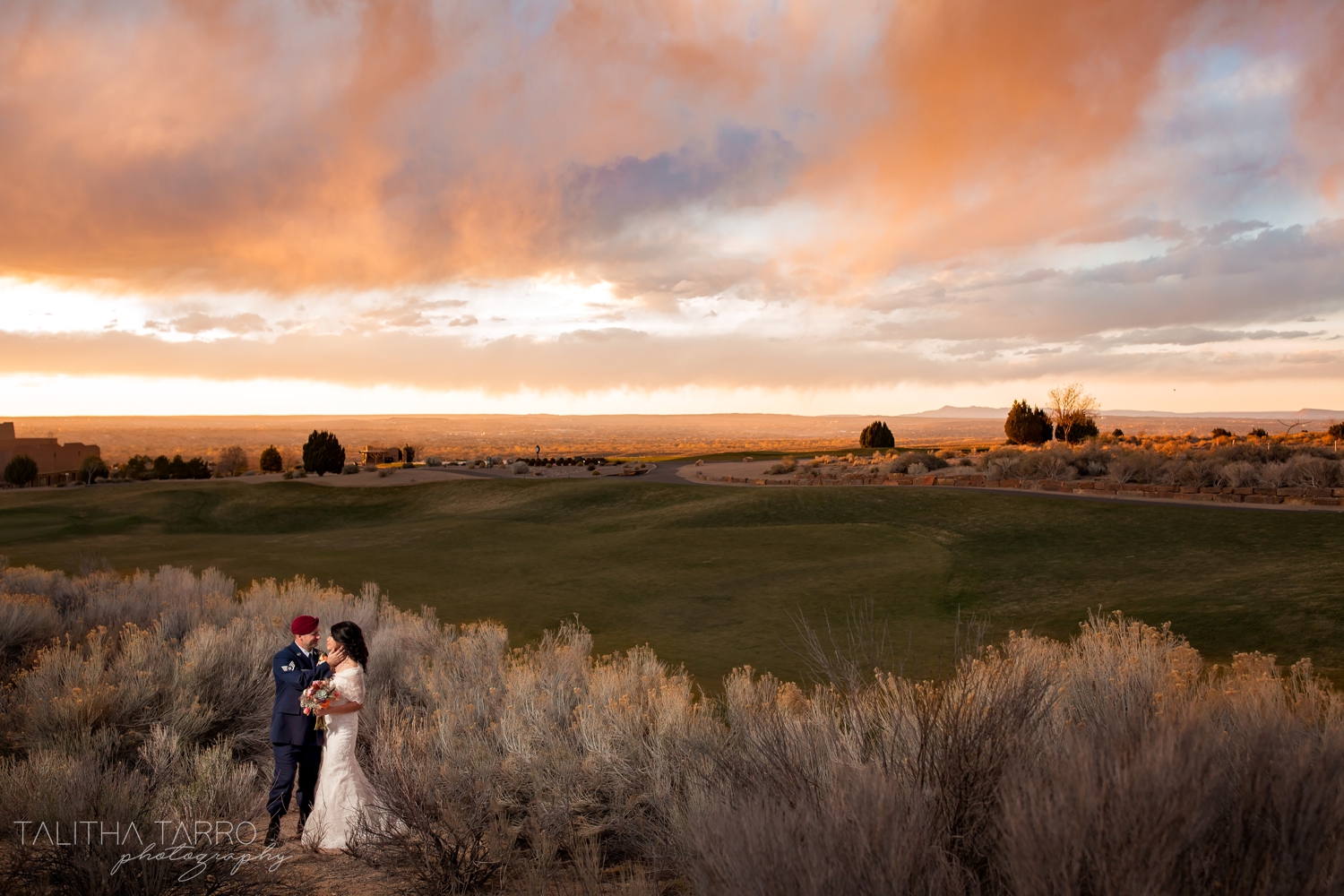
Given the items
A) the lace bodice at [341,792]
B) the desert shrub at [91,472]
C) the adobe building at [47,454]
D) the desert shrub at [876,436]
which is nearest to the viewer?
the lace bodice at [341,792]

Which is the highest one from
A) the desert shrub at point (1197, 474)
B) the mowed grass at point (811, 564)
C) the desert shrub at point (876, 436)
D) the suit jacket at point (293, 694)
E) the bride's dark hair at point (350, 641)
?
the desert shrub at point (876, 436)

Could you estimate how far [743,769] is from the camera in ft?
14.4

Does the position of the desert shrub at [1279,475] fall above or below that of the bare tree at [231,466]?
above

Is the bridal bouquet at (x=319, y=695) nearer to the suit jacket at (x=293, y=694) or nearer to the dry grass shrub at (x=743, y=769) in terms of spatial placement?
the suit jacket at (x=293, y=694)

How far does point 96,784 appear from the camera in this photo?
15.7ft

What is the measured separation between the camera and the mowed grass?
34.4ft

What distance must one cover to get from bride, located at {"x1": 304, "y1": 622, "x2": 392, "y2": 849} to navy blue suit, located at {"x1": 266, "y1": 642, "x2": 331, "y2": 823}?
0.69ft

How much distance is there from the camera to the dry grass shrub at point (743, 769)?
2.73 metres

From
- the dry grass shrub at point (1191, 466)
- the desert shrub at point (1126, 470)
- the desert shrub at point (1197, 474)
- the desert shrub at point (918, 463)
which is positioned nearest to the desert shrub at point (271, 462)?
the desert shrub at point (918, 463)

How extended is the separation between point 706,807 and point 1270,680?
11.1ft

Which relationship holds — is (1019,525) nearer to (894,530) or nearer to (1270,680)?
(894,530)

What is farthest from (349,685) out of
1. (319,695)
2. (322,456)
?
(322,456)

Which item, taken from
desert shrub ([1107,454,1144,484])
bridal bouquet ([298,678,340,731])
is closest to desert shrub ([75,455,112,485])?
bridal bouquet ([298,678,340,731])

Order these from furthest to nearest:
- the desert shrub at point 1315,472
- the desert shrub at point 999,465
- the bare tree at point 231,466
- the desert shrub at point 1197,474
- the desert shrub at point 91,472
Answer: the bare tree at point 231,466
the desert shrub at point 91,472
the desert shrub at point 999,465
the desert shrub at point 1197,474
the desert shrub at point 1315,472
